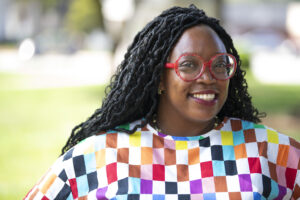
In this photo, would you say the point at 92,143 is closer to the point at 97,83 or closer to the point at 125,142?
the point at 125,142

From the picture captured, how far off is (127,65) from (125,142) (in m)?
0.46

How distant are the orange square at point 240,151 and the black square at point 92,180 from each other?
2.51 ft

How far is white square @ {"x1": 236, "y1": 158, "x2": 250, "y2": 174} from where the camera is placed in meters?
2.42

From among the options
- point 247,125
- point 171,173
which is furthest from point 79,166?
point 247,125

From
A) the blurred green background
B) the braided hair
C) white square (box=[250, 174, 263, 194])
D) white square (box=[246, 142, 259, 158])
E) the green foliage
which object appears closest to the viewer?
white square (box=[250, 174, 263, 194])

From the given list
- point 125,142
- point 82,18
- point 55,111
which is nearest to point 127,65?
point 125,142

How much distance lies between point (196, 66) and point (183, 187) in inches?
25.2

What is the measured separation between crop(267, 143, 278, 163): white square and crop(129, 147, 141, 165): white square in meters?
0.70

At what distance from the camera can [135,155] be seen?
Answer: 2514mm

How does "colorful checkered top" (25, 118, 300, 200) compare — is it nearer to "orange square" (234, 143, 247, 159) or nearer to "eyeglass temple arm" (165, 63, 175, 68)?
"orange square" (234, 143, 247, 159)

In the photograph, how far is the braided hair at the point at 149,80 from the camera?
8.48ft

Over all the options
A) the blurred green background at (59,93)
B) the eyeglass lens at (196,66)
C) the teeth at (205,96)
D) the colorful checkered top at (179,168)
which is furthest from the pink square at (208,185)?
the blurred green background at (59,93)

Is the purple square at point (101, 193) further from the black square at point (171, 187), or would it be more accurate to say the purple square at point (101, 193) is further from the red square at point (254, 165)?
the red square at point (254, 165)

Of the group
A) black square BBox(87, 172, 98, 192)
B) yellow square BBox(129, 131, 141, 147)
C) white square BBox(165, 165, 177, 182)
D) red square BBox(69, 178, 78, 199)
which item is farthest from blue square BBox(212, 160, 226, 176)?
red square BBox(69, 178, 78, 199)
